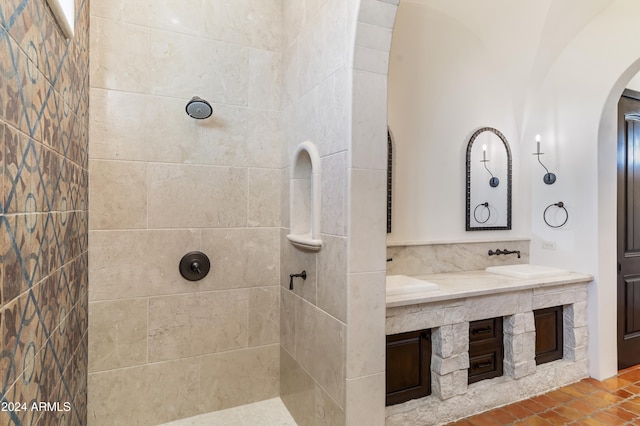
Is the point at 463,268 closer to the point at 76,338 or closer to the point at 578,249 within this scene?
the point at 578,249

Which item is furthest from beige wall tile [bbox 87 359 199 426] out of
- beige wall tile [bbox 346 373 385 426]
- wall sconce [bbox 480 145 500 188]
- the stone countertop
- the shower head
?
wall sconce [bbox 480 145 500 188]

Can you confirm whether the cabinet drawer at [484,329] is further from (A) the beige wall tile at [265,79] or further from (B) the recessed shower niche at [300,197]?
(A) the beige wall tile at [265,79]

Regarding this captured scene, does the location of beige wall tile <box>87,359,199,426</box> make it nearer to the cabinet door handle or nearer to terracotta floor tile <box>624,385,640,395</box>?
the cabinet door handle

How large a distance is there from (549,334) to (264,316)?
7.54ft

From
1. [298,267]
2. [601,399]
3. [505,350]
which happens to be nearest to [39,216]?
[298,267]

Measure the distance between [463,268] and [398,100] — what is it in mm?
1590

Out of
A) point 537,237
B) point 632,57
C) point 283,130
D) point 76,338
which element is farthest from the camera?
point 537,237

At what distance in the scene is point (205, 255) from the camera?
2139 millimetres

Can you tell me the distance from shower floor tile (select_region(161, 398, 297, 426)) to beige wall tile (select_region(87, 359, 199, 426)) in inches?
3.2

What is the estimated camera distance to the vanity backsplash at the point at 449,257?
2740 mm

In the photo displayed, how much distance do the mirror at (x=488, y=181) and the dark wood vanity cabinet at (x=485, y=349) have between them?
3.06 ft

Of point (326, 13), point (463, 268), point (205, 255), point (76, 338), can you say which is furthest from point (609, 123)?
point (76, 338)

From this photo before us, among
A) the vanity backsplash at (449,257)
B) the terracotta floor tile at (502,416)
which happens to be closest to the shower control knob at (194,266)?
the vanity backsplash at (449,257)

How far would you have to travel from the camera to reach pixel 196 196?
2.13 metres
